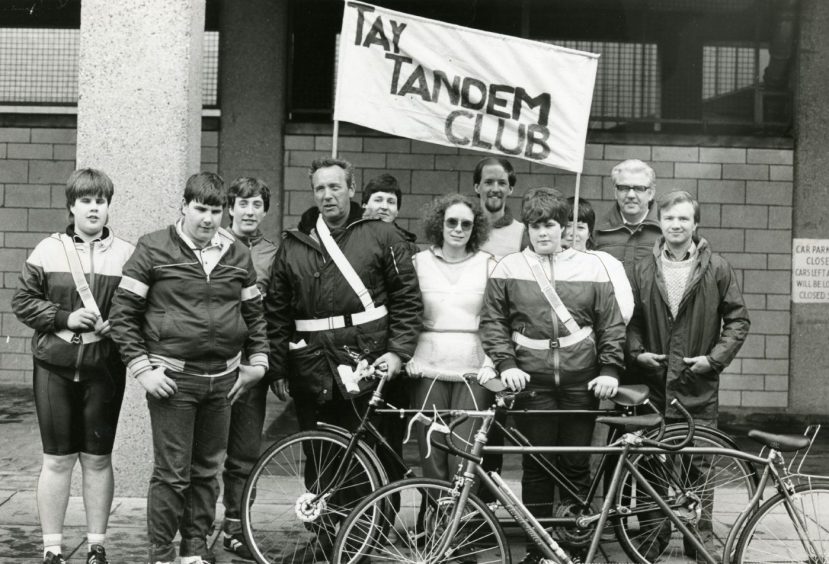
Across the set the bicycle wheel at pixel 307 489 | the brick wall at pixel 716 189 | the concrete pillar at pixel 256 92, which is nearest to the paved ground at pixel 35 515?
the bicycle wheel at pixel 307 489

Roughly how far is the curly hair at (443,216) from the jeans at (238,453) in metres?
1.26

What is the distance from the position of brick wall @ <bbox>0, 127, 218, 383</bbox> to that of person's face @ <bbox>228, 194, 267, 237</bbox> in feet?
17.2

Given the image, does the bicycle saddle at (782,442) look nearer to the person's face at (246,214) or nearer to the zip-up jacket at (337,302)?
the zip-up jacket at (337,302)

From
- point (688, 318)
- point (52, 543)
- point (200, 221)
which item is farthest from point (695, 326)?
point (52, 543)

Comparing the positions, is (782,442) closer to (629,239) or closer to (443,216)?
(629,239)

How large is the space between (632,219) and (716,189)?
421cm

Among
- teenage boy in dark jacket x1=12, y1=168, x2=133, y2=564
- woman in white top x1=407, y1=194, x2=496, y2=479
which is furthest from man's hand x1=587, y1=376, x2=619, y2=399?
teenage boy in dark jacket x1=12, y1=168, x2=133, y2=564

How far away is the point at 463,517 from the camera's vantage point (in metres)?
4.73

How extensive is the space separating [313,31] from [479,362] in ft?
18.4

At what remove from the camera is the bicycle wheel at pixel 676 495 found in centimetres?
526

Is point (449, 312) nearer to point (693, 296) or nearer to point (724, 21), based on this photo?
point (693, 296)

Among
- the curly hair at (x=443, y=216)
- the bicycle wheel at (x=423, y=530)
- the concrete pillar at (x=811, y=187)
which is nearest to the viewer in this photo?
the bicycle wheel at (x=423, y=530)

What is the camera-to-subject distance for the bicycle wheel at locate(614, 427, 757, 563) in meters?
5.26

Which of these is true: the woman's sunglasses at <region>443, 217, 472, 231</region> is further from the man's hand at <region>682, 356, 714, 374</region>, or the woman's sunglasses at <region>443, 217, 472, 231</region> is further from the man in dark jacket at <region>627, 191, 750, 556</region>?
the man's hand at <region>682, 356, 714, 374</region>
